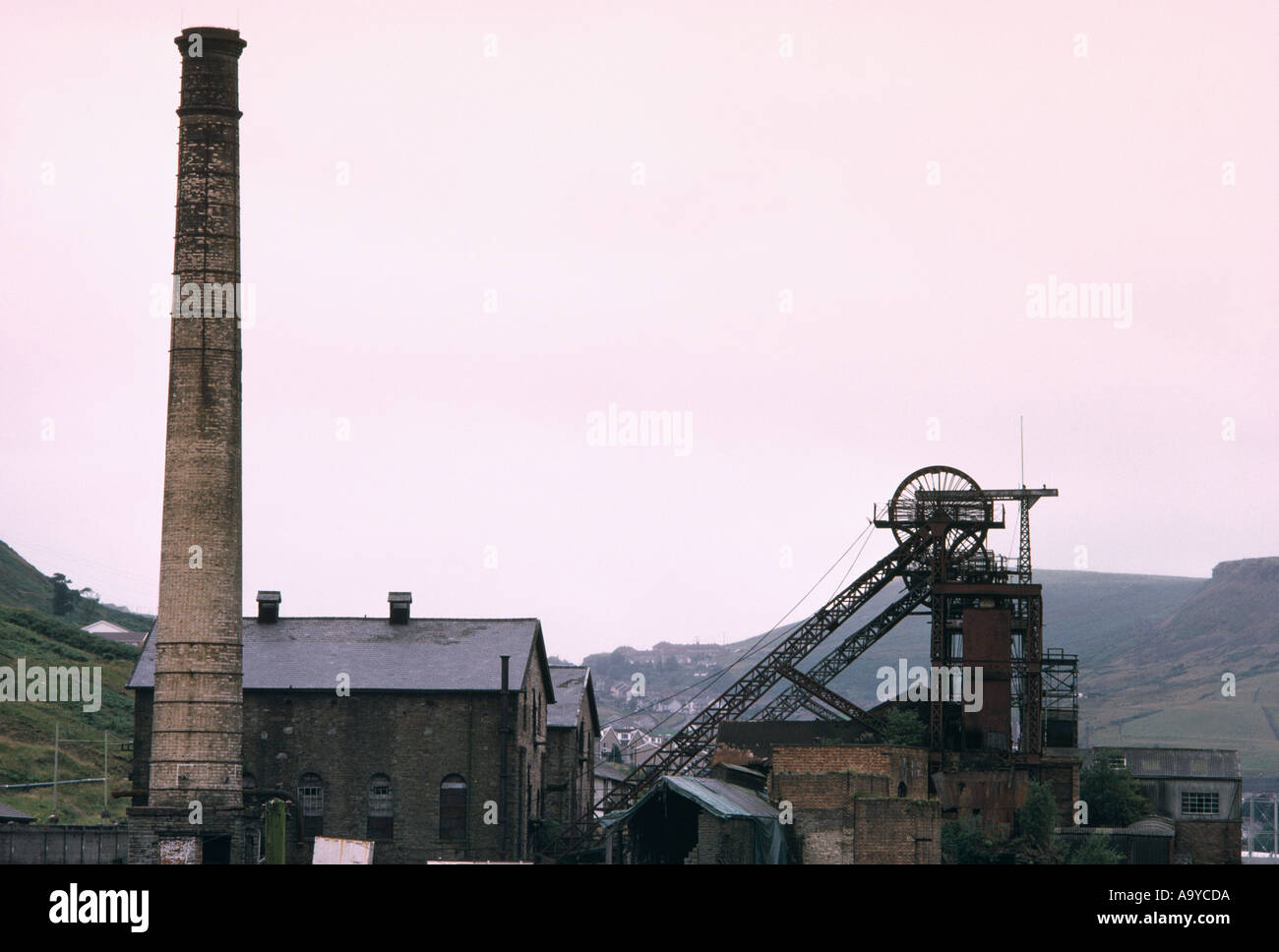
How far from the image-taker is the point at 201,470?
139ft

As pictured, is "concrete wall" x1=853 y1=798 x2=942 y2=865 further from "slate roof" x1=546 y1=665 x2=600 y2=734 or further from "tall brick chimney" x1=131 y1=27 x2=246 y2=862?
"tall brick chimney" x1=131 y1=27 x2=246 y2=862

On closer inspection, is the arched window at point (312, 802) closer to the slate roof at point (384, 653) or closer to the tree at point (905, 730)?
the slate roof at point (384, 653)

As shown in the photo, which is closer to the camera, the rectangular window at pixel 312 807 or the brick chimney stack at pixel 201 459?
the brick chimney stack at pixel 201 459

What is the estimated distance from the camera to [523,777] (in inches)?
1977

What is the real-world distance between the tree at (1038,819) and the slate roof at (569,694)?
14.4 metres

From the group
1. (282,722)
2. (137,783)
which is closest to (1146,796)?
(282,722)

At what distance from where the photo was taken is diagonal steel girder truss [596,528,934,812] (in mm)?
53062

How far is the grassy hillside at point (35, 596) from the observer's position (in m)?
132

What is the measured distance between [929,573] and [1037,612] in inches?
133

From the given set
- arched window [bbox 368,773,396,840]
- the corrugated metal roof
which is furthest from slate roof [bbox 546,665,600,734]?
the corrugated metal roof

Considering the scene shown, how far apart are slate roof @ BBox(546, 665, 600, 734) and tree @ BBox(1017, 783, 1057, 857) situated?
47.2 feet

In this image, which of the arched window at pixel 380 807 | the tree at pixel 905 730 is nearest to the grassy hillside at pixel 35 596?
the arched window at pixel 380 807

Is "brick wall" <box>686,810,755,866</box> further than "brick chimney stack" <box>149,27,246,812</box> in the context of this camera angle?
No

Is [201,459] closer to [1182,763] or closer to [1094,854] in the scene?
[1094,854]
